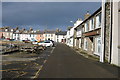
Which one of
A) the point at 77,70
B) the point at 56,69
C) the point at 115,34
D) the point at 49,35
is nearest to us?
the point at 77,70

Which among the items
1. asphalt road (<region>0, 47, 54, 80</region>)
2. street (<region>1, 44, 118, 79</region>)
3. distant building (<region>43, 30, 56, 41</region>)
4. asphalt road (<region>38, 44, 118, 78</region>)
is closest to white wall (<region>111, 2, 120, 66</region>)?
street (<region>1, 44, 118, 79</region>)

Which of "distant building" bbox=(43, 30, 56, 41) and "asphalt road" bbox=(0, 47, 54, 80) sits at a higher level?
"distant building" bbox=(43, 30, 56, 41)

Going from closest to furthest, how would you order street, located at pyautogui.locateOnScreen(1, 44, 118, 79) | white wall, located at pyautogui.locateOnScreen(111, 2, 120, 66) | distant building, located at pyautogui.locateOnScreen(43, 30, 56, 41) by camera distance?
1. street, located at pyautogui.locateOnScreen(1, 44, 118, 79)
2. white wall, located at pyautogui.locateOnScreen(111, 2, 120, 66)
3. distant building, located at pyautogui.locateOnScreen(43, 30, 56, 41)

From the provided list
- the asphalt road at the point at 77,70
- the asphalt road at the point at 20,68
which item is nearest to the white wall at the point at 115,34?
the asphalt road at the point at 77,70

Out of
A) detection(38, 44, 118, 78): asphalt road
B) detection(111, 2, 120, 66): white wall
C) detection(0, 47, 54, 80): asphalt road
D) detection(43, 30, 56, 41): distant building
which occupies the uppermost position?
A: detection(43, 30, 56, 41): distant building

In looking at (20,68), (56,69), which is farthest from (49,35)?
(56,69)

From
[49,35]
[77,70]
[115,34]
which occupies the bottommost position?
[77,70]

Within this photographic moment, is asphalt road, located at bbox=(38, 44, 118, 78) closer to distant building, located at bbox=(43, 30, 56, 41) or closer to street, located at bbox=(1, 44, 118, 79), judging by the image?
street, located at bbox=(1, 44, 118, 79)

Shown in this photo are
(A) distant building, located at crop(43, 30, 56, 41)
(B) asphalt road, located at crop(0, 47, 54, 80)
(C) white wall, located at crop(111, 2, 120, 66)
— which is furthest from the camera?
(A) distant building, located at crop(43, 30, 56, 41)

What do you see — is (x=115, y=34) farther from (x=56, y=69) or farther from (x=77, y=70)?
(x=56, y=69)

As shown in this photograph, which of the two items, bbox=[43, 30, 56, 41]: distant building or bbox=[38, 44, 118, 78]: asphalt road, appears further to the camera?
bbox=[43, 30, 56, 41]: distant building

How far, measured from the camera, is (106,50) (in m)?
17.4

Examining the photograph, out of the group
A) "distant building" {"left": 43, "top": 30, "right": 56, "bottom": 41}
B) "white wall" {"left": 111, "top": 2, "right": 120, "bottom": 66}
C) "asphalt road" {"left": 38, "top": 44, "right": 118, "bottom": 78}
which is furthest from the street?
"distant building" {"left": 43, "top": 30, "right": 56, "bottom": 41}

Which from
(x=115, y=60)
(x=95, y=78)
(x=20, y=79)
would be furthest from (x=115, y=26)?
(x=20, y=79)
